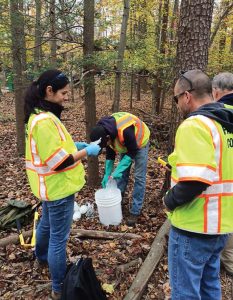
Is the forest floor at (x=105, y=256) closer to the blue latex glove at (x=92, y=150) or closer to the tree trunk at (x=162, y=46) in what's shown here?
the blue latex glove at (x=92, y=150)

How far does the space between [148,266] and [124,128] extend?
1.95 meters

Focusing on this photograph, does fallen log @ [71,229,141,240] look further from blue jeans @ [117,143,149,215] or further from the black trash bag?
the black trash bag

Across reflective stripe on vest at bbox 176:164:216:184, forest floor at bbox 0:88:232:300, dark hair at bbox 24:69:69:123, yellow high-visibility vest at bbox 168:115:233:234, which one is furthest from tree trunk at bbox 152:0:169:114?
reflective stripe on vest at bbox 176:164:216:184

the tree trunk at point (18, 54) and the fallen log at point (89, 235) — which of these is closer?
the fallen log at point (89, 235)

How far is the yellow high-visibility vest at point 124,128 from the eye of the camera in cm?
449

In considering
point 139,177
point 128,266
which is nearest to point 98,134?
point 139,177

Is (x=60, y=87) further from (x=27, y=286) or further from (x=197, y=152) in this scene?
(x=27, y=286)

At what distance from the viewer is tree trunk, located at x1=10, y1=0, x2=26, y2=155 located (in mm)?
6663

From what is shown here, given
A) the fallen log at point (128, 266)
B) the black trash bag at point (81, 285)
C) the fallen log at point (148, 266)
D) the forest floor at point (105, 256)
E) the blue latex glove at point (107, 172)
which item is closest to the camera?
the black trash bag at point (81, 285)

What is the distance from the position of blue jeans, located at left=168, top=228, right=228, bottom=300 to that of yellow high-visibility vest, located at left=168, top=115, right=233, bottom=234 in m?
0.12

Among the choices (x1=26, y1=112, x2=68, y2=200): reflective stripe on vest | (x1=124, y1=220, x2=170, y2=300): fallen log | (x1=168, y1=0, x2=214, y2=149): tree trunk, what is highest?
(x1=168, y1=0, x2=214, y2=149): tree trunk

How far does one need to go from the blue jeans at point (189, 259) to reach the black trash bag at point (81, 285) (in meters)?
0.89

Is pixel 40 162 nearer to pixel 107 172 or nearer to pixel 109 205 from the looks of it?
pixel 109 205

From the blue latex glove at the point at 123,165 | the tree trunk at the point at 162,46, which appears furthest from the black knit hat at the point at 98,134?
the tree trunk at the point at 162,46
